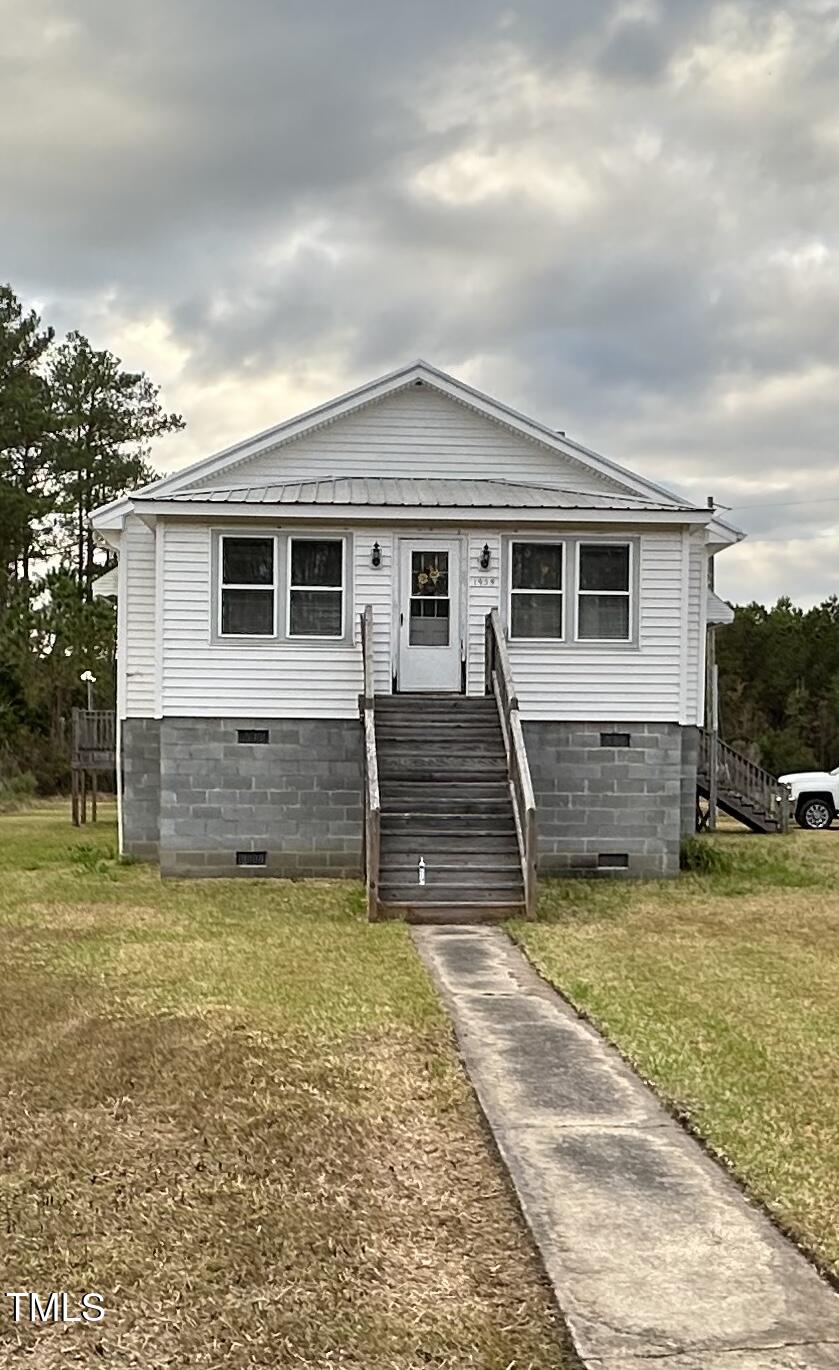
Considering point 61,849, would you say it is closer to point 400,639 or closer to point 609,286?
point 400,639

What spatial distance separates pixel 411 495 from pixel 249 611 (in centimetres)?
233

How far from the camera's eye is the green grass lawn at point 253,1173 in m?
3.98

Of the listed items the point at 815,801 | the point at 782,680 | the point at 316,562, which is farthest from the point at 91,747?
the point at 782,680

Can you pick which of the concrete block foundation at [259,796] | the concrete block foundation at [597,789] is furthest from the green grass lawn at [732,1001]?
the concrete block foundation at [259,796]

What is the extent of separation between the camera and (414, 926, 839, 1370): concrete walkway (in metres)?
3.89

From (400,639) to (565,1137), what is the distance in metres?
10.3

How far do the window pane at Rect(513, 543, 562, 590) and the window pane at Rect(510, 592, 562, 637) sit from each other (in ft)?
0.42

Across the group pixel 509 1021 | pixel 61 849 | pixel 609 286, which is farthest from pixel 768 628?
pixel 509 1021

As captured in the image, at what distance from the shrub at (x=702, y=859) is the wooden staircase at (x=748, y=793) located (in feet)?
20.7

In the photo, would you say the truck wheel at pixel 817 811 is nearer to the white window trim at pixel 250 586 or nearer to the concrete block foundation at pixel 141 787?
the concrete block foundation at pixel 141 787

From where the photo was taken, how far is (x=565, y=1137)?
5.80 meters

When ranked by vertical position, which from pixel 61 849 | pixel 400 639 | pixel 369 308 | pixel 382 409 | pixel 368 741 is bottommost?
pixel 61 849

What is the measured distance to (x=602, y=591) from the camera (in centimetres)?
1577

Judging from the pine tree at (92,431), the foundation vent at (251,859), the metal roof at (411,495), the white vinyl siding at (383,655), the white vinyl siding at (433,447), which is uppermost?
the pine tree at (92,431)
